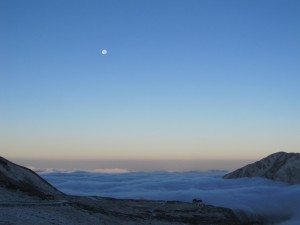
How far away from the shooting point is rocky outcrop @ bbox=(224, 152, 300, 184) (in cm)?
11025

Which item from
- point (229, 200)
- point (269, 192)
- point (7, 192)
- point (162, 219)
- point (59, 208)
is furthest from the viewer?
point (269, 192)

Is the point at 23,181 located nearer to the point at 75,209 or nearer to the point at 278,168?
the point at 75,209

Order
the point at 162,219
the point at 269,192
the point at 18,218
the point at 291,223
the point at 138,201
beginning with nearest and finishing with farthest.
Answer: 1. the point at 18,218
2. the point at 162,219
3. the point at 138,201
4. the point at 291,223
5. the point at 269,192

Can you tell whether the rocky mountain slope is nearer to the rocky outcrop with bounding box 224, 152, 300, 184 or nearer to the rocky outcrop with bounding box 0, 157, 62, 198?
the rocky outcrop with bounding box 0, 157, 62, 198

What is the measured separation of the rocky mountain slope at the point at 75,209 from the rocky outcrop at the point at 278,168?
2347 inches

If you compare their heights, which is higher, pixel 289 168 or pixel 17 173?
pixel 289 168

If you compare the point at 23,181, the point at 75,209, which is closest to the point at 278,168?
the point at 23,181

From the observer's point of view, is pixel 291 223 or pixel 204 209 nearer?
pixel 204 209

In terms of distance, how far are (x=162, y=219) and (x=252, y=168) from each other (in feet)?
273

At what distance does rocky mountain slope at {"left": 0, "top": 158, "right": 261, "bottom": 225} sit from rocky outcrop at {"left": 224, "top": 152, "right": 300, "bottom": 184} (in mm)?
59613

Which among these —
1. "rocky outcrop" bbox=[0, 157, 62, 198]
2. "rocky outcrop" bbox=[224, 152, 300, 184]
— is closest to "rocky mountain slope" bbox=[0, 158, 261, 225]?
"rocky outcrop" bbox=[0, 157, 62, 198]

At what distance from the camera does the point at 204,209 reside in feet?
166

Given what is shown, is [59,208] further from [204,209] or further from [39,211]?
[204,209]

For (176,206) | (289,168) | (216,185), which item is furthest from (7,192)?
(289,168)
